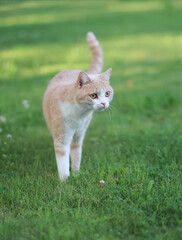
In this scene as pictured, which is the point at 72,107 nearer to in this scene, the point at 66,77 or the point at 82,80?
the point at 82,80

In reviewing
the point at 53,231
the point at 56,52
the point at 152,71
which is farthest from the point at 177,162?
the point at 56,52

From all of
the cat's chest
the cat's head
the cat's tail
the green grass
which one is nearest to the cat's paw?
the green grass

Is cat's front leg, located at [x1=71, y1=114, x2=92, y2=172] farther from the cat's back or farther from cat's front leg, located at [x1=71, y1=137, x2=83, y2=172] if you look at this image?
the cat's back

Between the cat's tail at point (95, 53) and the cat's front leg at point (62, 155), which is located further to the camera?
the cat's tail at point (95, 53)

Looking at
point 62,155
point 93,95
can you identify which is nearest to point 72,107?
point 93,95

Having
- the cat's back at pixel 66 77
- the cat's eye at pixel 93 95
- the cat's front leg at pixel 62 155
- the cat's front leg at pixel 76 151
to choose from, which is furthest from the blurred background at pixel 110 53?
the cat's eye at pixel 93 95

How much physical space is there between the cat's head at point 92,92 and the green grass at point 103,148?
784 mm

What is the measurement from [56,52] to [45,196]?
7150mm

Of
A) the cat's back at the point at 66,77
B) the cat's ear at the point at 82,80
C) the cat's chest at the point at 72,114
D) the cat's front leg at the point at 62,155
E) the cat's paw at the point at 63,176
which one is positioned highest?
the cat's ear at the point at 82,80

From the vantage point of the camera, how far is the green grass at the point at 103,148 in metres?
2.94

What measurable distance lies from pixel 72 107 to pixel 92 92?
1.14ft

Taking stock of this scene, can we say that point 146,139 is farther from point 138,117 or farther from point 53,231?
point 53,231

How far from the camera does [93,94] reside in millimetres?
3561

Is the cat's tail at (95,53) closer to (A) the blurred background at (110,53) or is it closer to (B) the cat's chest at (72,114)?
(B) the cat's chest at (72,114)
